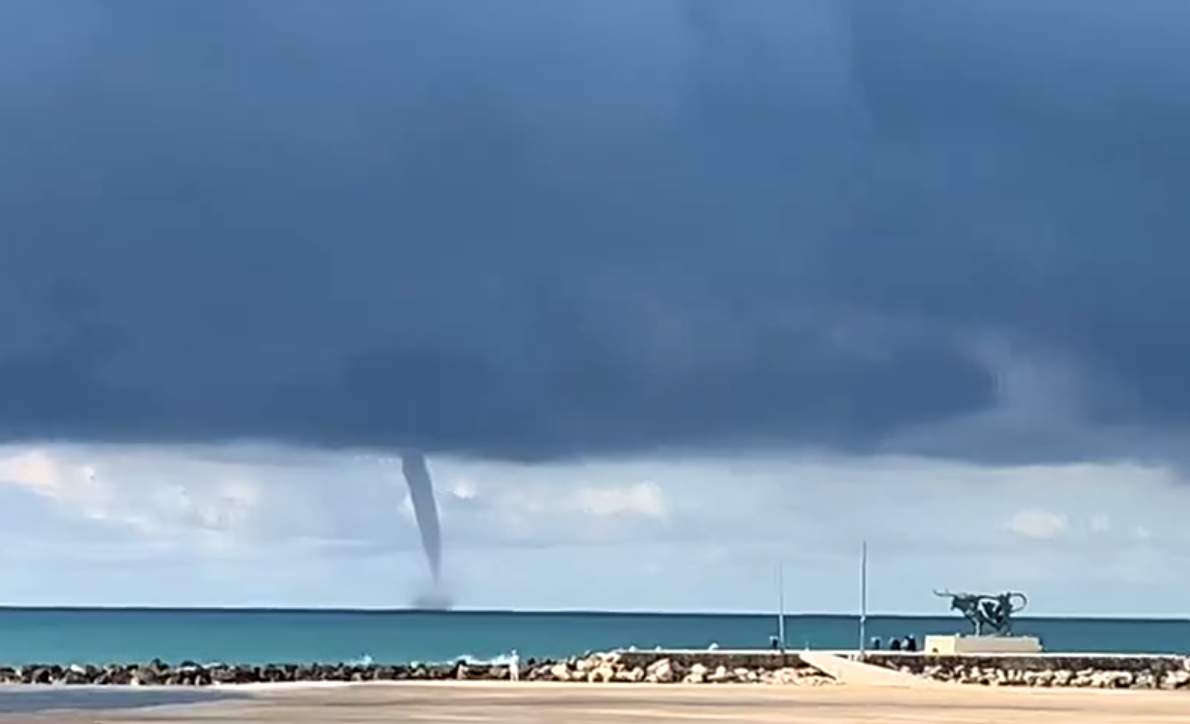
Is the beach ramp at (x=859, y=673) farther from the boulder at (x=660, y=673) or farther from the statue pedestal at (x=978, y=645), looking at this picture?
the statue pedestal at (x=978, y=645)

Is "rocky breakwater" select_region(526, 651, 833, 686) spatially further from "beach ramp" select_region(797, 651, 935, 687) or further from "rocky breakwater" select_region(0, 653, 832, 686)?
"beach ramp" select_region(797, 651, 935, 687)

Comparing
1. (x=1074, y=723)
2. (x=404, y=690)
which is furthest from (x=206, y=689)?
(x=1074, y=723)

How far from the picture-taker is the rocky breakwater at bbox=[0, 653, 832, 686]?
233 ft

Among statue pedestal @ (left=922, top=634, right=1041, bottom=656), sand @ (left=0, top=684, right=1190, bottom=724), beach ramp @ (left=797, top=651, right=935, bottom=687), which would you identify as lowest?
sand @ (left=0, top=684, right=1190, bottom=724)

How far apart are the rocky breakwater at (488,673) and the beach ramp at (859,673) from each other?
45 centimetres

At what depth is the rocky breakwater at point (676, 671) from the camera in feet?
230

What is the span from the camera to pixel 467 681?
70750 mm

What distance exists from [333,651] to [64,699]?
12967 centimetres

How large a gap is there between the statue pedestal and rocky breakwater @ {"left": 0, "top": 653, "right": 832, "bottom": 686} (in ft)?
15.2

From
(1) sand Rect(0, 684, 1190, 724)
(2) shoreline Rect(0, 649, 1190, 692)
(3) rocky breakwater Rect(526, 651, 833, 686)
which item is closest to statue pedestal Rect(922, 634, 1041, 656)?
(2) shoreline Rect(0, 649, 1190, 692)

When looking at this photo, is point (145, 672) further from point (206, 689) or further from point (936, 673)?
point (936, 673)

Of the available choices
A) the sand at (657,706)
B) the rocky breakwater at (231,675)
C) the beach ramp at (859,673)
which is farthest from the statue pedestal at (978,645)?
the rocky breakwater at (231,675)

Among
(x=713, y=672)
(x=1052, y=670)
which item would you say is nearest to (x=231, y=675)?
(x=713, y=672)

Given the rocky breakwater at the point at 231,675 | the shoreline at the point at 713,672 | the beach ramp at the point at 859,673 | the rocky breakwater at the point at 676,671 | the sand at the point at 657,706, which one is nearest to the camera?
the sand at the point at 657,706
